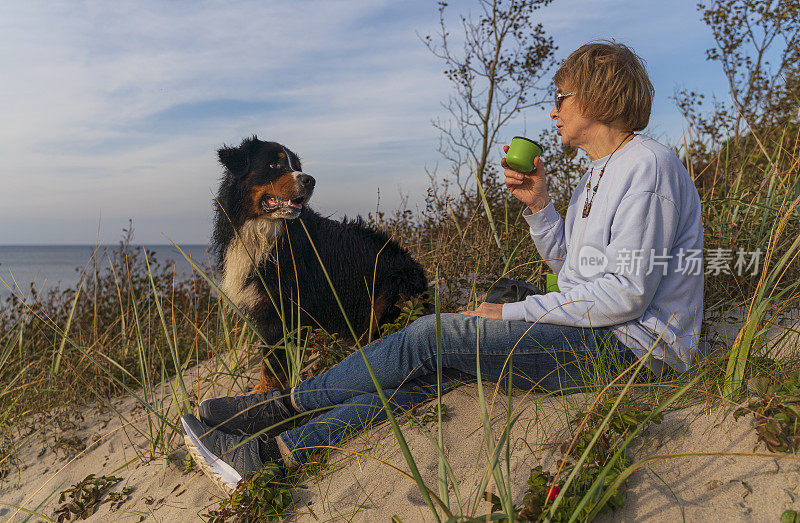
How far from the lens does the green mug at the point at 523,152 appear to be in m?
2.90

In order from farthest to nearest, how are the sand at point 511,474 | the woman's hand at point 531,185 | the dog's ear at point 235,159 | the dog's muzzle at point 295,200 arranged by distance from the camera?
the dog's ear at point 235,159
the dog's muzzle at point 295,200
the woman's hand at point 531,185
the sand at point 511,474

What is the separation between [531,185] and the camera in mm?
3078

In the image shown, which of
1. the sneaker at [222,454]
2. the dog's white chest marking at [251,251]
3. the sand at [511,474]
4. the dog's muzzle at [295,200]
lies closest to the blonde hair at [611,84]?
the sand at [511,474]

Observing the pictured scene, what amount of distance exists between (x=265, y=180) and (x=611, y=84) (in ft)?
6.92

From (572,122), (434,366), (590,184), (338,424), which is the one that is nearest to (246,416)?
(338,424)

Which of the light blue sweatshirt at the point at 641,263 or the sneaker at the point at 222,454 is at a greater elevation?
the light blue sweatshirt at the point at 641,263

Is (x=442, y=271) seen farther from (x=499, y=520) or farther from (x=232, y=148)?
(x=499, y=520)

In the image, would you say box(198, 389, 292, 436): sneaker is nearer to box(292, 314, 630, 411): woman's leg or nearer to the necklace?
box(292, 314, 630, 411): woman's leg

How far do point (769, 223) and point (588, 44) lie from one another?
7.47 feet

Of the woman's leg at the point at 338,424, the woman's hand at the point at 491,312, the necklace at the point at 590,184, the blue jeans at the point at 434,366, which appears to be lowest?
the woman's leg at the point at 338,424

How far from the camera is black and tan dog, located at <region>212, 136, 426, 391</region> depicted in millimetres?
3414

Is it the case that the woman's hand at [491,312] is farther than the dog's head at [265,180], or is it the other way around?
the dog's head at [265,180]

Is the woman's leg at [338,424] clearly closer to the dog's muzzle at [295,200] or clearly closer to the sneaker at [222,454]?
the sneaker at [222,454]

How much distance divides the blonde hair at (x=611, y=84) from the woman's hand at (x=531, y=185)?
20.1 inches
